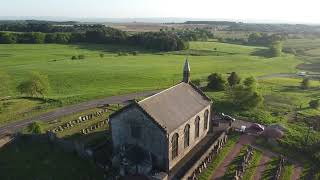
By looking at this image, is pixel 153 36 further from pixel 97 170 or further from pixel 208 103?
pixel 97 170

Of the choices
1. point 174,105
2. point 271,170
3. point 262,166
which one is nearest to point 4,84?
point 174,105

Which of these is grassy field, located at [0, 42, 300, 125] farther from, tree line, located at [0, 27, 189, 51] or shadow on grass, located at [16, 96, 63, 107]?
tree line, located at [0, 27, 189, 51]

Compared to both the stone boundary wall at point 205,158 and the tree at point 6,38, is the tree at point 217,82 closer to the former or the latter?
the stone boundary wall at point 205,158

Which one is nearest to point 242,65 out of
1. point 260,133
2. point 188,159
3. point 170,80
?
point 170,80

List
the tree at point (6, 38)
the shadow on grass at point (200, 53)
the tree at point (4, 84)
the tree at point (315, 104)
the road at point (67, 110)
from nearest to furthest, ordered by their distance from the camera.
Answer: the road at point (67, 110), the tree at point (315, 104), the tree at point (4, 84), the shadow on grass at point (200, 53), the tree at point (6, 38)

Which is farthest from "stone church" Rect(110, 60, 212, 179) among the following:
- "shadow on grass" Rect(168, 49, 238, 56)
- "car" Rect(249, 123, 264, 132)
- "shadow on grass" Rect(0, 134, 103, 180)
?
"shadow on grass" Rect(168, 49, 238, 56)

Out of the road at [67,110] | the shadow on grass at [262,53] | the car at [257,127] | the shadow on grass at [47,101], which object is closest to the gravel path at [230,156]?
the car at [257,127]
